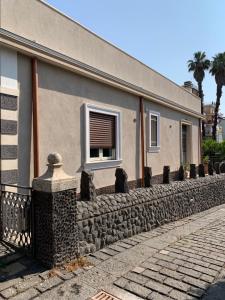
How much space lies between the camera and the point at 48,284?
4047 millimetres

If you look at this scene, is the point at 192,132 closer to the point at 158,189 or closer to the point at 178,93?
the point at 178,93

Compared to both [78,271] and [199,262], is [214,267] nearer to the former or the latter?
[199,262]

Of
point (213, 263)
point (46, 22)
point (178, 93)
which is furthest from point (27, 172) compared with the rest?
point (178, 93)

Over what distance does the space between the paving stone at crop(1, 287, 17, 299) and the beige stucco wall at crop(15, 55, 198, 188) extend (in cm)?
254

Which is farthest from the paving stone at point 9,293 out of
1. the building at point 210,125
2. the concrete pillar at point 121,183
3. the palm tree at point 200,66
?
the building at point 210,125

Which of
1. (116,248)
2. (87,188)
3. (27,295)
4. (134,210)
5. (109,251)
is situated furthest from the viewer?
(134,210)

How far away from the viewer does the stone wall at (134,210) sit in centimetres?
546

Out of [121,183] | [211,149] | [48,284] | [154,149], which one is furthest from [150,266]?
[211,149]

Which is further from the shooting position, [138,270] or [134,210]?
[134,210]

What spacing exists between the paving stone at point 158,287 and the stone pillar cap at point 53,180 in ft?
6.06

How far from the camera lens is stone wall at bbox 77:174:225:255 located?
5.46 meters

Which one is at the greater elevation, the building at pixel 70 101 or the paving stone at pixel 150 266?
the building at pixel 70 101

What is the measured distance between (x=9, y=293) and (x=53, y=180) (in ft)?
5.22

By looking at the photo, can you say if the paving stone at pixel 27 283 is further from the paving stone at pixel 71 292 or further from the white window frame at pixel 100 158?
the white window frame at pixel 100 158
